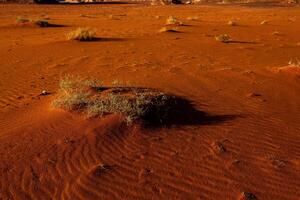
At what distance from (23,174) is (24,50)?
1039 cm

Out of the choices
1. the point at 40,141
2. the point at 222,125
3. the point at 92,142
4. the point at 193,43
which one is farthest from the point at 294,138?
the point at 193,43

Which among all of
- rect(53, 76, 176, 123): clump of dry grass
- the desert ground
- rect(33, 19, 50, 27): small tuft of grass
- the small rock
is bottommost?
the small rock

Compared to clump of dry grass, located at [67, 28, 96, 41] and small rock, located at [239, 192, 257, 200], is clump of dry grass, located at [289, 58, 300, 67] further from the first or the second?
clump of dry grass, located at [67, 28, 96, 41]

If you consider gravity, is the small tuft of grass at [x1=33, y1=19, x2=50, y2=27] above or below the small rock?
above

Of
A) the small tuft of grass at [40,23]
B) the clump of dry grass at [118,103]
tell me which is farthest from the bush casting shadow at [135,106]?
Result: the small tuft of grass at [40,23]

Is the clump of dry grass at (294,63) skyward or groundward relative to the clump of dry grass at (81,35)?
groundward

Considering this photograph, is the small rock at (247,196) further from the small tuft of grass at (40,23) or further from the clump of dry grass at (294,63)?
the small tuft of grass at (40,23)

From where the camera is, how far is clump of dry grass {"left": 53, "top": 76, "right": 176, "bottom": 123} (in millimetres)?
6695

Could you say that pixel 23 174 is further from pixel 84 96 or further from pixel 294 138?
pixel 294 138

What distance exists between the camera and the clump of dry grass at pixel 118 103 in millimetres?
6695

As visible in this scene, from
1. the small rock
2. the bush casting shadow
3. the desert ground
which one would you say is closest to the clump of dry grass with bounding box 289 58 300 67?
the desert ground

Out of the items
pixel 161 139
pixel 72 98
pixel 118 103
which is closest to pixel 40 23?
pixel 72 98

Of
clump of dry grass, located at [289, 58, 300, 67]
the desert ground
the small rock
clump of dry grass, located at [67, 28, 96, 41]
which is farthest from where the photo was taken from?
clump of dry grass, located at [67, 28, 96, 41]

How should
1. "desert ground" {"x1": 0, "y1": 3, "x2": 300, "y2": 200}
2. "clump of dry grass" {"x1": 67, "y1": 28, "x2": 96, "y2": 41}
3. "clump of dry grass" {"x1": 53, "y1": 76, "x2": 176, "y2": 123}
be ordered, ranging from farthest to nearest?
"clump of dry grass" {"x1": 67, "y1": 28, "x2": 96, "y2": 41}
"clump of dry grass" {"x1": 53, "y1": 76, "x2": 176, "y2": 123}
"desert ground" {"x1": 0, "y1": 3, "x2": 300, "y2": 200}
